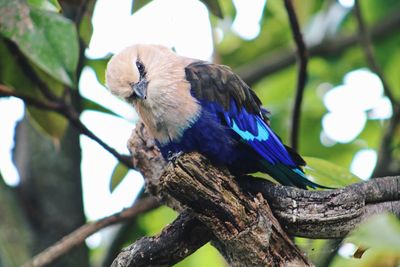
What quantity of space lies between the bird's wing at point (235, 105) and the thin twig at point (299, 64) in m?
0.77

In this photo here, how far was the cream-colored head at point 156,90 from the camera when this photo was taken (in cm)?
439

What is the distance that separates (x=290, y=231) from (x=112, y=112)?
6.65 ft

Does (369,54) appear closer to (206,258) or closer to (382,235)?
(206,258)

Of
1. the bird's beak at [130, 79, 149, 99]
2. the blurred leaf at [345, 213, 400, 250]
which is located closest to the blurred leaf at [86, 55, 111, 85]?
the bird's beak at [130, 79, 149, 99]

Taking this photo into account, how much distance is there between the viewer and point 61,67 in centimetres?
454

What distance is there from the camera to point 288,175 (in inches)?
179

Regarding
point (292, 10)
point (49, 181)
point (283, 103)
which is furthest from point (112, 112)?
point (283, 103)

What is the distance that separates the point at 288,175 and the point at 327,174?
0.22 m

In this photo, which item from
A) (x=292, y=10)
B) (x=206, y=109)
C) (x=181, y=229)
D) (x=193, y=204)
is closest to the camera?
(x=193, y=204)

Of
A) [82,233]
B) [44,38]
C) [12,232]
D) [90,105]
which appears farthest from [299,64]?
[12,232]

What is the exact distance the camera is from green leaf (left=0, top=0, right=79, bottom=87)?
4500 millimetres

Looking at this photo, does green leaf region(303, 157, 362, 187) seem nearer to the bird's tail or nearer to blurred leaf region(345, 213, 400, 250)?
the bird's tail

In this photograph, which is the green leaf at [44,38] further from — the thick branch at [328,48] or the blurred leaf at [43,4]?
the thick branch at [328,48]

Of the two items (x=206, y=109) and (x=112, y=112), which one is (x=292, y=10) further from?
(x=112, y=112)
